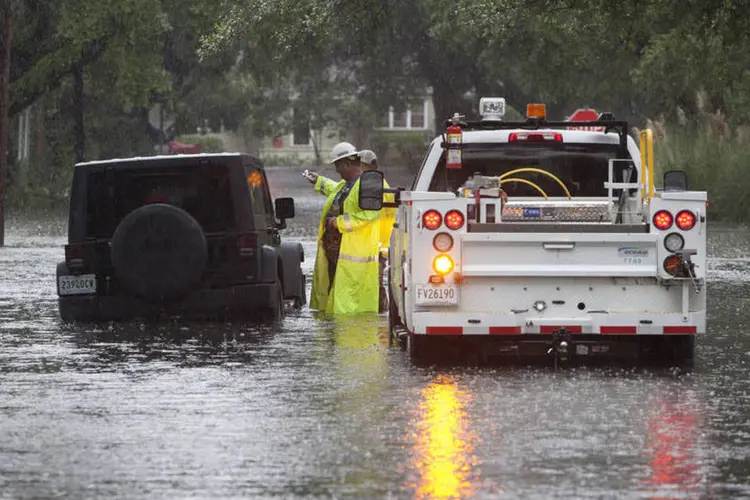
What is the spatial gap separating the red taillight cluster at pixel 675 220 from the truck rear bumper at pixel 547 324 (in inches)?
22.5

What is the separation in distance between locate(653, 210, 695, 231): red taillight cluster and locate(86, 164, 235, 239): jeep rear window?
476 cm

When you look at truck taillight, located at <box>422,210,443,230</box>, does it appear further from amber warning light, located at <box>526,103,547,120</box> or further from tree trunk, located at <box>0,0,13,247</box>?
tree trunk, located at <box>0,0,13,247</box>

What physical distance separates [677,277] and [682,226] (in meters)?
0.36

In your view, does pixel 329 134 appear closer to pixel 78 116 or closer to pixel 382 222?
pixel 78 116

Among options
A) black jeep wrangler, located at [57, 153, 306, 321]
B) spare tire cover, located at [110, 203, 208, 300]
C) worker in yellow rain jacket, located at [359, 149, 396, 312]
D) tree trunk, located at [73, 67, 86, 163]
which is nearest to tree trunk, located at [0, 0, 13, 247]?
worker in yellow rain jacket, located at [359, 149, 396, 312]

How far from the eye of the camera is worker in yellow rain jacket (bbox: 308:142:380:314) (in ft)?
59.9

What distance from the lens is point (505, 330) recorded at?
13250 millimetres

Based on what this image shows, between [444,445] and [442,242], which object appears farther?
[442,242]

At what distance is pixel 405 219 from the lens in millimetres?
14273

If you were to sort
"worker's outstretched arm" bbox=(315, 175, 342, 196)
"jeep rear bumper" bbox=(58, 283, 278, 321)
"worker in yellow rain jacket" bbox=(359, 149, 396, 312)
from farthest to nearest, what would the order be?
"worker's outstretched arm" bbox=(315, 175, 342, 196) < "worker in yellow rain jacket" bbox=(359, 149, 396, 312) < "jeep rear bumper" bbox=(58, 283, 278, 321)

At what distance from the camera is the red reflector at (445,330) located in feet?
43.4

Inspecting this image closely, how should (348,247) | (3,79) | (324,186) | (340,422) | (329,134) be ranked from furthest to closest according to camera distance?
1. (329,134)
2. (3,79)
3. (324,186)
4. (348,247)
5. (340,422)

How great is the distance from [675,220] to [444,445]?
4.13 meters

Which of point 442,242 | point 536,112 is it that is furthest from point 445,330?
point 536,112
